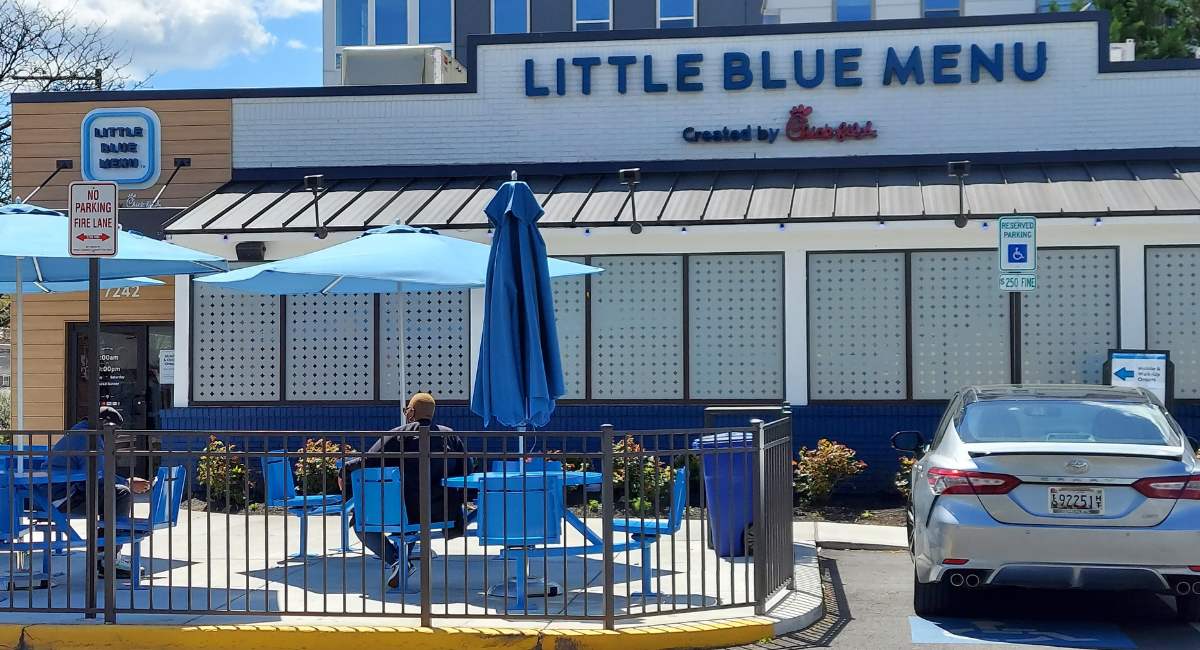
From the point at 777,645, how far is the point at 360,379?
887cm

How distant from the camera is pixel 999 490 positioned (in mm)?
7566

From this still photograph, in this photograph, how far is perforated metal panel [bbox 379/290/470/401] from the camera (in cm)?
1543

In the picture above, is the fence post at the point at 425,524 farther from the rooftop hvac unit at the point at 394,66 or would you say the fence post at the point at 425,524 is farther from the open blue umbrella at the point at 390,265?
the rooftop hvac unit at the point at 394,66

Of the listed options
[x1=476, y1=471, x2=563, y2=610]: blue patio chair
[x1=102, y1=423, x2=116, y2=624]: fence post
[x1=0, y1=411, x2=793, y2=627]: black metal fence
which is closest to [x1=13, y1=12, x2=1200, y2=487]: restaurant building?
[x1=0, y1=411, x2=793, y2=627]: black metal fence

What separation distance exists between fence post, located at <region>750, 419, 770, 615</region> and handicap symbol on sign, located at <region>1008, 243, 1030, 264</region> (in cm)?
389

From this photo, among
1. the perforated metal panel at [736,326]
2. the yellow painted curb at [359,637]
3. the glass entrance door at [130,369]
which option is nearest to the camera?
the yellow painted curb at [359,637]

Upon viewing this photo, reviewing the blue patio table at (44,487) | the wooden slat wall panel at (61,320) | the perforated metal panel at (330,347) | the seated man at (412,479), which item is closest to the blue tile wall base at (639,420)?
the perforated metal panel at (330,347)

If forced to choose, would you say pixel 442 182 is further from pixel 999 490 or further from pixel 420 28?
pixel 420 28

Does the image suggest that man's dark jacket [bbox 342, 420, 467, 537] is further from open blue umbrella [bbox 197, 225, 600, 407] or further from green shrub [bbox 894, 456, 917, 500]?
green shrub [bbox 894, 456, 917, 500]

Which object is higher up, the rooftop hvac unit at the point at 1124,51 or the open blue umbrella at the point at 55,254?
the rooftop hvac unit at the point at 1124,51

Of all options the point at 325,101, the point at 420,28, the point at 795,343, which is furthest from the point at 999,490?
the point at 420,28

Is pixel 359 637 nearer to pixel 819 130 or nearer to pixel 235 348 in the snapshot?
pixel 235 348

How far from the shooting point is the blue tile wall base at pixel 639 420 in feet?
47.5

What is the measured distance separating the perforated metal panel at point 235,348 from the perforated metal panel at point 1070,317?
8.32 meters
